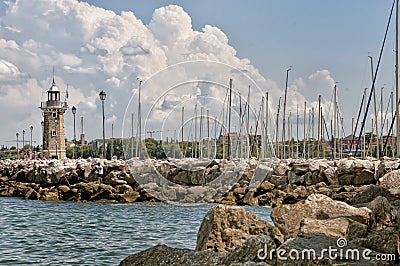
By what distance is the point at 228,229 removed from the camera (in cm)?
786

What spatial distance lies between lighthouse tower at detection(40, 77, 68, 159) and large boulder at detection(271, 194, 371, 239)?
52082 mm

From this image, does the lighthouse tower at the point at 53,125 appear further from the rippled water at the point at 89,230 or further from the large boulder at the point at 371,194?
the large boulder at the point at 371,194

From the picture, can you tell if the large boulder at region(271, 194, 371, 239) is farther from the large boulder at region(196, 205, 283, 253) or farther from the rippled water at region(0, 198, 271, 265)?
the rippled water at region(0, 198, 271, 265)

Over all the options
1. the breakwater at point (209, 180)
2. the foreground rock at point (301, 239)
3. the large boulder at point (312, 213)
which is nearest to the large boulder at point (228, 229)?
the foreground rock at point (301, 239)

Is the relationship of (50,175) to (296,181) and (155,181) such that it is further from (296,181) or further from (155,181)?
(296,181)

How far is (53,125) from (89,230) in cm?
4409

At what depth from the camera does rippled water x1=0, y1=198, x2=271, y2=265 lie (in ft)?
39.8

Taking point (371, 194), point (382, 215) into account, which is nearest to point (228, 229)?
point (382, 215)

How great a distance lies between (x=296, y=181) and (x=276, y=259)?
22676 mm

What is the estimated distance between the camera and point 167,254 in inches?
260

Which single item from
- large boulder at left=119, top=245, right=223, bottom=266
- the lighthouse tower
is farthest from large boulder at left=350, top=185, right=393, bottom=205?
the lighthouse tower

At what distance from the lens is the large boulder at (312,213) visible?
8102 mm

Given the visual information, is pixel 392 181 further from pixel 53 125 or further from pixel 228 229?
pixel 53 125

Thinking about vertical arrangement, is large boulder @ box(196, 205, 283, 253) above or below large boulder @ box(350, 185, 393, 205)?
below
